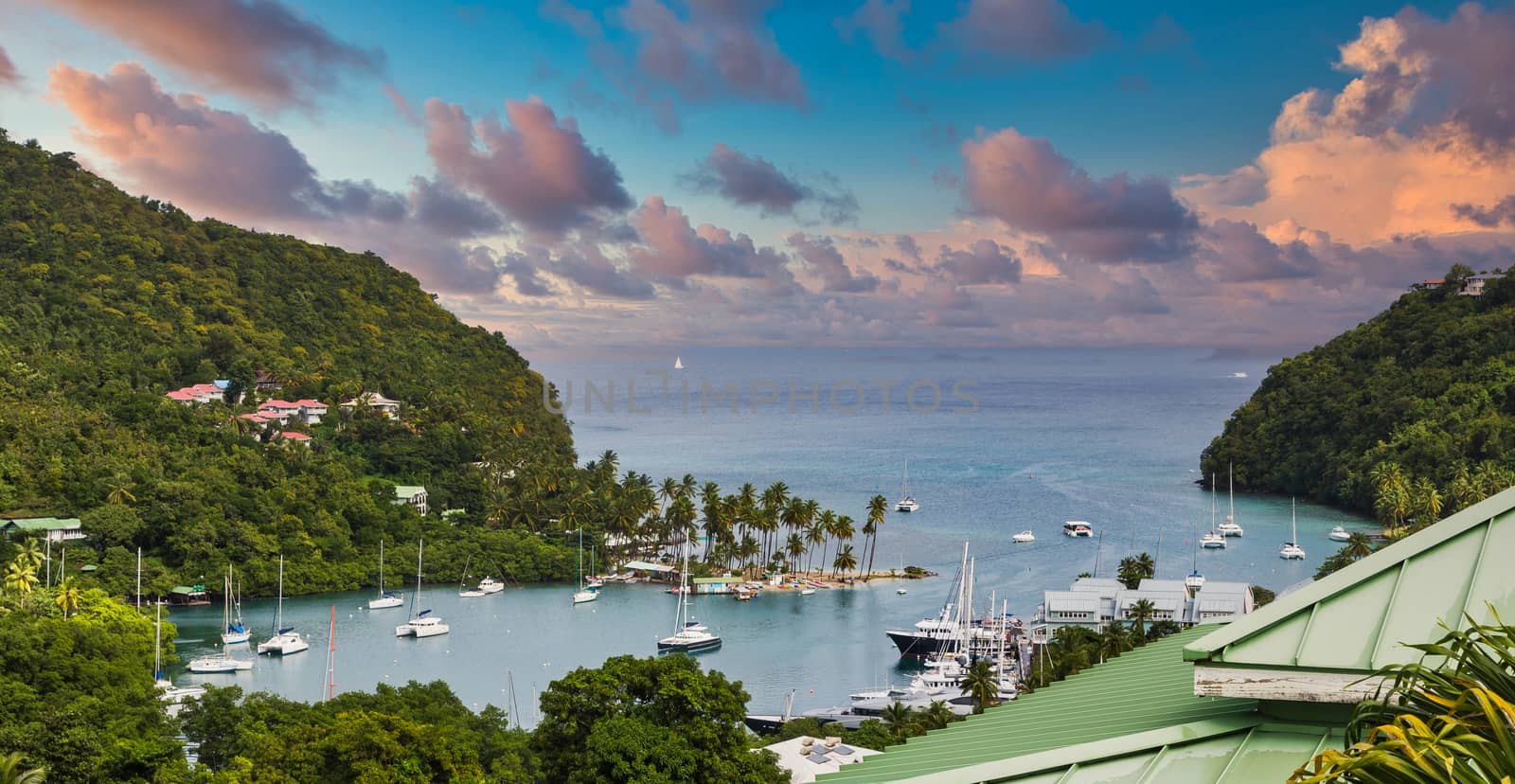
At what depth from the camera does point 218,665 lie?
126 feet

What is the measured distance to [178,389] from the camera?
67562 millimetres

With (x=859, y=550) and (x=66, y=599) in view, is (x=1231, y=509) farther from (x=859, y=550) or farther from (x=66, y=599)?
(x=66, y=599)

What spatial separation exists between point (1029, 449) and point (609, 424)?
54657 millimetres

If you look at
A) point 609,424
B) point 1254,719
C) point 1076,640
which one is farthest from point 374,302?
point 1254,719

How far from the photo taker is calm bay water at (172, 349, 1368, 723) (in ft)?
131

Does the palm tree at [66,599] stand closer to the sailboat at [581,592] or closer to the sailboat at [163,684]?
the sailboat at [163,684]

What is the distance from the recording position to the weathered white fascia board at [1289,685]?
113 inches

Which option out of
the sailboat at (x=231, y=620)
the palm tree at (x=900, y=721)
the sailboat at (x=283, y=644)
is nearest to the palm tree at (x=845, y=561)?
the palm tree at (x=900, y=721)

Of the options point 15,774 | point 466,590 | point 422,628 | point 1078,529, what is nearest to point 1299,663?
point 15,774

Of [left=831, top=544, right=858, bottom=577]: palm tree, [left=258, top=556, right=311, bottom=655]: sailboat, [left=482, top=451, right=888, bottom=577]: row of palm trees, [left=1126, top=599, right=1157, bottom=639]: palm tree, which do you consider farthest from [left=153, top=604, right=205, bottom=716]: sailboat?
[left=1126, top=599, right=1157, bottom=639]: palm tree

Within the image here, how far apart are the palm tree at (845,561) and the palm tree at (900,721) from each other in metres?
22.6

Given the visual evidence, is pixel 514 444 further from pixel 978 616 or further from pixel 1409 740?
pixel 1409 740

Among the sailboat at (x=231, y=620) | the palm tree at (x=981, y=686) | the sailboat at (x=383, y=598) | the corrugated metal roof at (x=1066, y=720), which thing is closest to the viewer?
the corrugated metal roof at (x=1066, y=720)

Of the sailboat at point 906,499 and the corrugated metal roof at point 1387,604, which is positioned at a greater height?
the corrugated metal roof at point 1387,604
